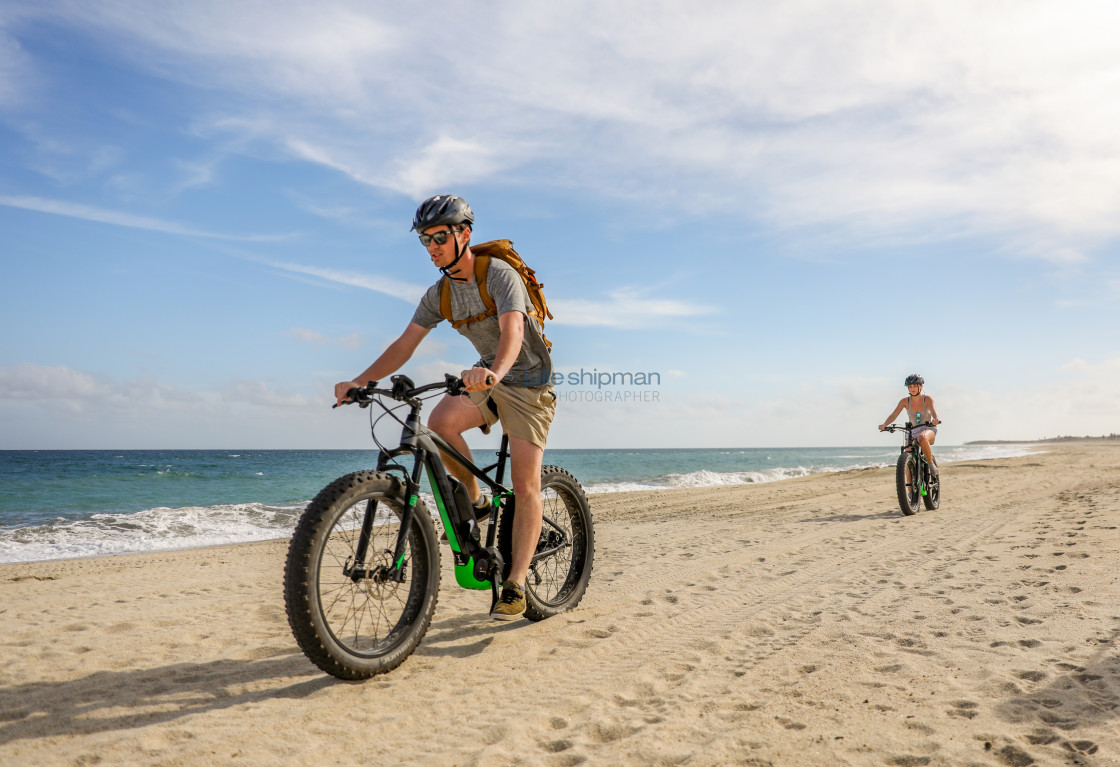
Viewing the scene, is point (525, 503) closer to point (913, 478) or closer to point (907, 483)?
point (907, 483)

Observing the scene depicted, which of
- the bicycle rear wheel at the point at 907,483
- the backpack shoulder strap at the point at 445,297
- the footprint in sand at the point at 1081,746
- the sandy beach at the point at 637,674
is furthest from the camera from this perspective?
the bicycle rear wheel at the point at 907,483

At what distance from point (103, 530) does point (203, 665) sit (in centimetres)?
966

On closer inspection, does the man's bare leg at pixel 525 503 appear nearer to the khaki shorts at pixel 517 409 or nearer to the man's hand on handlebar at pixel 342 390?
the khaki shorts at pixel 517 409

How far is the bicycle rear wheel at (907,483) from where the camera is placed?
1018 cm

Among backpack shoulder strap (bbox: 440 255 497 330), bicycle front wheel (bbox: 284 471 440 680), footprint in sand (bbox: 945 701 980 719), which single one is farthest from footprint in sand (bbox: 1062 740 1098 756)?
backpack shoulder strap (bbox: 440 255 497 330)

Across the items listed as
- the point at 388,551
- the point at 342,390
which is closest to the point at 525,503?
the point at 388,551

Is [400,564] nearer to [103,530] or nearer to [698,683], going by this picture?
[698,683]

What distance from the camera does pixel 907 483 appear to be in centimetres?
1041

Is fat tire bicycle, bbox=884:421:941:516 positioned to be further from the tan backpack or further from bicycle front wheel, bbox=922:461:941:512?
the tan backpack

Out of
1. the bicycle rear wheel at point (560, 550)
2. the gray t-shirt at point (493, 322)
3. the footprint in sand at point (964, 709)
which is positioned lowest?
the footprint in sand at point (964, 709)

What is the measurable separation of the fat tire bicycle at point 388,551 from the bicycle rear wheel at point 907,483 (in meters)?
7.97

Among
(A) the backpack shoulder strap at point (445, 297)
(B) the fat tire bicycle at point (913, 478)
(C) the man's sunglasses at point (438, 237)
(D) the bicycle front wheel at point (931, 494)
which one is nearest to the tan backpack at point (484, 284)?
(A) the backpack shoulder strap at point (445, 297)

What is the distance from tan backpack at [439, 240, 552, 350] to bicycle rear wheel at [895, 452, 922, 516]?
27.3 ft

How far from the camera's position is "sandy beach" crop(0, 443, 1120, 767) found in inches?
96.3
